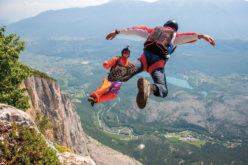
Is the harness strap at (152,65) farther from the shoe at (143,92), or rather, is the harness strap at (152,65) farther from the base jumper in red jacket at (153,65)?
the shoe at (143,92)

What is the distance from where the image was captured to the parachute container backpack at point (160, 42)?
6.18 meters

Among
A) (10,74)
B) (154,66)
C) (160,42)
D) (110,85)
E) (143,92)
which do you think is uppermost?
(160,42)

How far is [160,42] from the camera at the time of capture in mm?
6168

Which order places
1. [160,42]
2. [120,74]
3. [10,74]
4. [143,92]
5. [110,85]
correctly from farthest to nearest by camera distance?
[10,74] → [110,85] → [160,42] → [120,74] → [143,92]

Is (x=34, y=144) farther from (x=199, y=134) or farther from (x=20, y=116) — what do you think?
(x=199, y=134)

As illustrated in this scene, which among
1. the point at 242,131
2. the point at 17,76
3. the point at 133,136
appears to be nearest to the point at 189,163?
the point at 133,136

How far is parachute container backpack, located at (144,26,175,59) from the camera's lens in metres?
6.18

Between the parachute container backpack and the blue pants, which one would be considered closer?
the blue pants

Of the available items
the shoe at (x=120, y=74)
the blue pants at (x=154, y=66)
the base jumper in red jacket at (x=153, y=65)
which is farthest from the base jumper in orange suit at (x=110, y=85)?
the shoe at (x=120, y=74)

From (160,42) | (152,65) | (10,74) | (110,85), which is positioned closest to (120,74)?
(152,65)

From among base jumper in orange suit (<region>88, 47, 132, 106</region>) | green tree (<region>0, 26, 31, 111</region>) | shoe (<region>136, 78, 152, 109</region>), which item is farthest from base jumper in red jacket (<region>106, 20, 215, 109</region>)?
green tree (<region>0, 26, 31, 111</region>)

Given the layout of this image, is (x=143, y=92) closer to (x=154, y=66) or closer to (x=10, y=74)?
(x=154, y=66)

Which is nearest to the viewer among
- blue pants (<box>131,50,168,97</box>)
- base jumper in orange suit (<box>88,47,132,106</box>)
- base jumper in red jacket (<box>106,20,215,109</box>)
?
base jumper in red jacket (<box>106,20,215,109</box>)

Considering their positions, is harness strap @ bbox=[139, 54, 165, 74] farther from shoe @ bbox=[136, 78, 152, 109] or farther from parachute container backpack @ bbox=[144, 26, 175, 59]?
shoe @ bbox=[136, 78, 152, 109]
